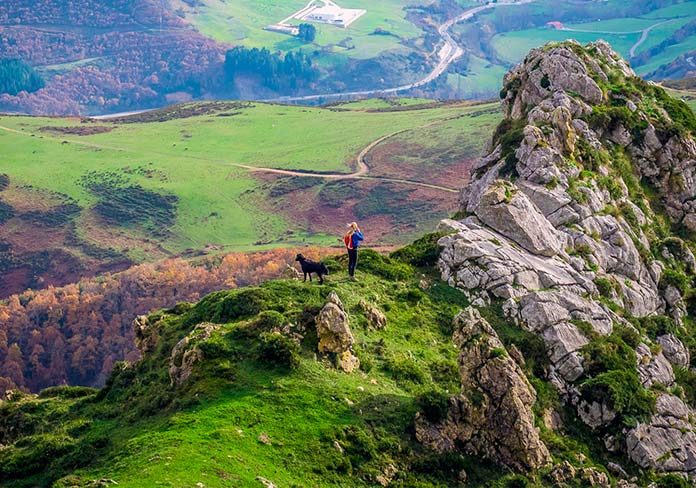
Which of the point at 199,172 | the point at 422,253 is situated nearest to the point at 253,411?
the point at 422,253

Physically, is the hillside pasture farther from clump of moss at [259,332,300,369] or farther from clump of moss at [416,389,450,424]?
clump of moss at [416,389,450,424]

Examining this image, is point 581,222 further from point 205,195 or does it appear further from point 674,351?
point 205,195

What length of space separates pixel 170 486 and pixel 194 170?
159153mm

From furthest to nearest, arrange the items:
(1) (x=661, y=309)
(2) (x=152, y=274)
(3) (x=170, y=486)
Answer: (2) (x=152, y=274) → (1) (x=661, y=309) → (3) (x=170, y=486)

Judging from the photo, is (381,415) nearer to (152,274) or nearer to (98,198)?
(152,274)

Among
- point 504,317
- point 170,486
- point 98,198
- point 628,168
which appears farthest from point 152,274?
point 170,486

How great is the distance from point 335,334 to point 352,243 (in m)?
7.65

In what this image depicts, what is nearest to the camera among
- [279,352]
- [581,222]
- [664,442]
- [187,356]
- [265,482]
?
[265,482]

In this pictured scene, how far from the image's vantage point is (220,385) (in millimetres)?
30391

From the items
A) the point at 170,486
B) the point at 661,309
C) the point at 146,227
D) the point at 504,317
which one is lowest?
the point at 146,227

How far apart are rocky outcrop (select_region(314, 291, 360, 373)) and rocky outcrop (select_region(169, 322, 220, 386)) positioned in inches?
166

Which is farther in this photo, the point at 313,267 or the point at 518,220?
the point at 518,220

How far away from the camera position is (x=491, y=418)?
30.6m

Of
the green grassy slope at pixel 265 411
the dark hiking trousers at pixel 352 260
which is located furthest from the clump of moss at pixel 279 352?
the dark hiking trousers at pixel 352 260
